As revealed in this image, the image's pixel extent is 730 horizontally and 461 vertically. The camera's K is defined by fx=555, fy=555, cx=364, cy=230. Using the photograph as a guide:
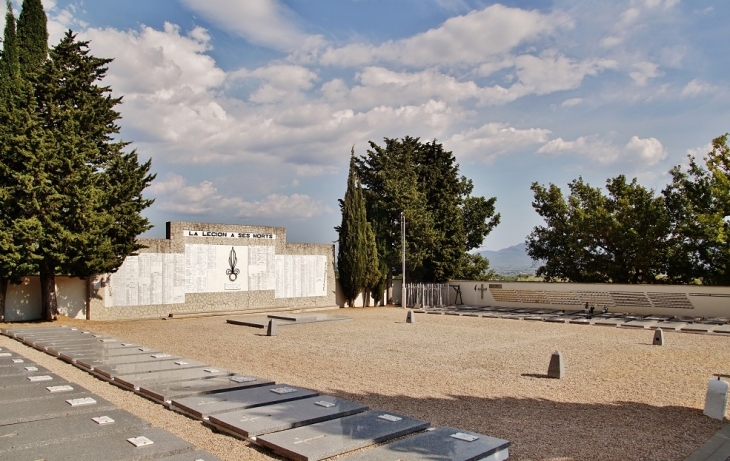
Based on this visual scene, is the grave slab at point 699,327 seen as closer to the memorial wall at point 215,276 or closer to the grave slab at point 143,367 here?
the grave slab at point 143,367

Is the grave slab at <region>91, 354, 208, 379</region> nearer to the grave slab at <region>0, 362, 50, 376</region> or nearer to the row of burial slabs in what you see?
the row of burial slabs

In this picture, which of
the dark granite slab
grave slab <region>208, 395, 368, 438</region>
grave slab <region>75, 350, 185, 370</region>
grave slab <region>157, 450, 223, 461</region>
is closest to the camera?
grave slab <region>157, 450, 223, 461</region>

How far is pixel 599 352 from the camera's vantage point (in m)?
13.0

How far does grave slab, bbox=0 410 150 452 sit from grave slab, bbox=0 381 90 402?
1.34 meters

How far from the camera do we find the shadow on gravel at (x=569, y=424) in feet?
19.1

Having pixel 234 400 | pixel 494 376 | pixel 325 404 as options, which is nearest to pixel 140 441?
pixel 234 400

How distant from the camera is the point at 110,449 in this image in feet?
17.6

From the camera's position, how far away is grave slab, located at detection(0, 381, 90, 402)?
751 centimetres

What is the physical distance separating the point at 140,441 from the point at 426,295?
79.4 feet

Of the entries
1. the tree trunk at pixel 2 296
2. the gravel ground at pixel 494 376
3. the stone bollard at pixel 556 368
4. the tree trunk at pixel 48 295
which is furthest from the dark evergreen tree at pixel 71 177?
the stone bollard at pixel 556 368

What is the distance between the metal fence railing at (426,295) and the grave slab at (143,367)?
19346 millimetres

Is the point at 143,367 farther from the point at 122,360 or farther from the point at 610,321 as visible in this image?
the point at 610,321

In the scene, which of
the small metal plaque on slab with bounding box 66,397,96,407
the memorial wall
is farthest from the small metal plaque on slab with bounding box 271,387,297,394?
the memorial wall

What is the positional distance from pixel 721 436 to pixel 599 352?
6.68 m
